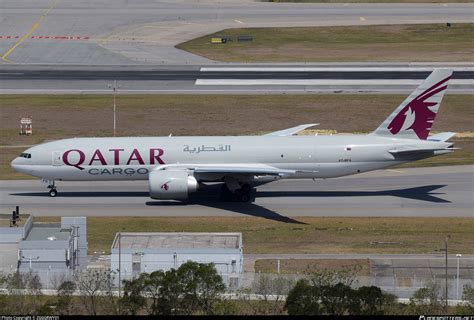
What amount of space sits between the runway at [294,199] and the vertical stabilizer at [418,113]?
13.7ft

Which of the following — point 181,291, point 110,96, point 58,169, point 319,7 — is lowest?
point 181,291

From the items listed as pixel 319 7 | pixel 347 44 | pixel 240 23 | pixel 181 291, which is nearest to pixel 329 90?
pixel 347 44

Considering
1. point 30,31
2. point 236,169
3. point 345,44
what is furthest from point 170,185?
point 30,31

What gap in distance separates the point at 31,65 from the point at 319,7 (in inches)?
2124

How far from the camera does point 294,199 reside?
7569 centimetres

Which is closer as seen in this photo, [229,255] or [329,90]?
[229,255]

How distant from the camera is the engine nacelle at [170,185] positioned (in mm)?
72312

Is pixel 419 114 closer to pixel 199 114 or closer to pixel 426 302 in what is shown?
pixel 426 302

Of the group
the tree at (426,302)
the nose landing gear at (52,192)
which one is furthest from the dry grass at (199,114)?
the tree at (426,302)

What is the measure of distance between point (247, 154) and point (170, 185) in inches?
219

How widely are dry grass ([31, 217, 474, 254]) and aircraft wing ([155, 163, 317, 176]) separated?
351 cm

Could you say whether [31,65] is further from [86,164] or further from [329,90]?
[86,164]

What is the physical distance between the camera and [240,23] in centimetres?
15612

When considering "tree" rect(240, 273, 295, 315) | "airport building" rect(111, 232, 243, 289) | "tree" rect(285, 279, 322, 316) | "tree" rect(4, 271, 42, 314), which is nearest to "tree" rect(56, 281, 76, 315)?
"tree" rect(4, 271, 42, 314)
